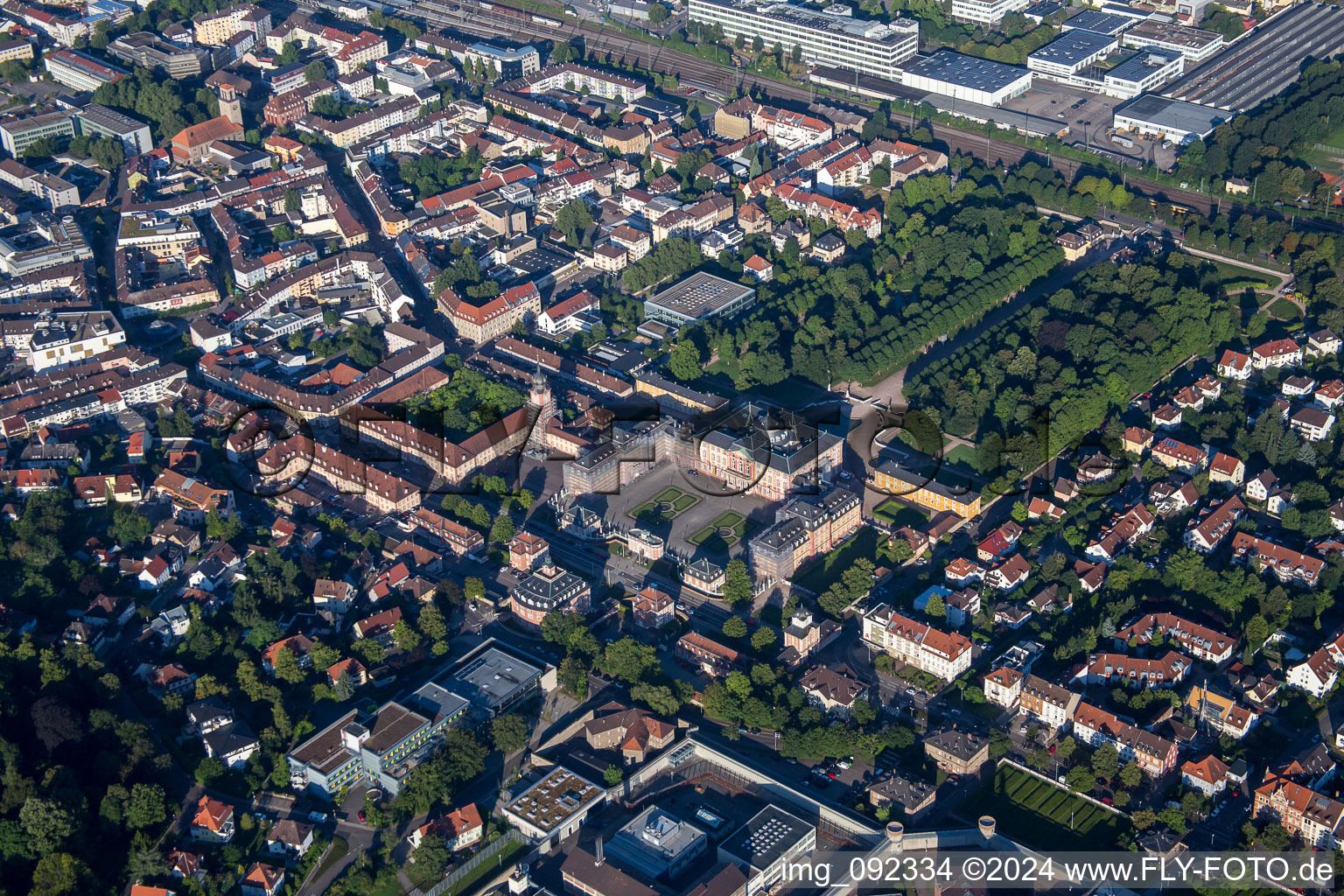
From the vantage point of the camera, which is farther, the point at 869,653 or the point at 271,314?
the point at 271,314

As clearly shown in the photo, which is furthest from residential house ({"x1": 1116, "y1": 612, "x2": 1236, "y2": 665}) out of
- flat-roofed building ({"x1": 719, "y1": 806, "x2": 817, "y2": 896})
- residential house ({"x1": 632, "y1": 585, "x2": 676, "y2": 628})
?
residential house ({"x1": 632, "y1": 585, "x2": 676, "y2": 628})

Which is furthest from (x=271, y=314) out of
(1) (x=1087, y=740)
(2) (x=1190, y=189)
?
(2) (x=1190, y=189)

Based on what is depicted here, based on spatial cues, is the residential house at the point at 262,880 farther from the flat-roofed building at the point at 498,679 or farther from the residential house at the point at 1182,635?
the residential house at the point at 1182,635

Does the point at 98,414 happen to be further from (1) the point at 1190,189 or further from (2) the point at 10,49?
(1) the point at 1190,189

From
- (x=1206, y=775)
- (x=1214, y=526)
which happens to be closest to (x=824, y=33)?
(x=1214, y=526)

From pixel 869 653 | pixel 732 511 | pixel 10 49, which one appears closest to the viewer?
pixel 869 653

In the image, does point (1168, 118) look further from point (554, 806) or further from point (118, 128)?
point (118, 128)
